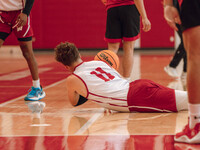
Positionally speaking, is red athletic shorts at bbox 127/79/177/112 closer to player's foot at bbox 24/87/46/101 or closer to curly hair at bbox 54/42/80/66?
curly hair at bbox 54/42/80/66

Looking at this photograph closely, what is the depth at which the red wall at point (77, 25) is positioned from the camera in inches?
553

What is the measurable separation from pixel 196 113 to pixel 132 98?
3.24ft

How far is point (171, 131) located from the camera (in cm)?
272

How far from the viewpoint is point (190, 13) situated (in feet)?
7.60

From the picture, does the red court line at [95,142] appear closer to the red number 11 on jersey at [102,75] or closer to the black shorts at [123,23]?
the red number 11 on jersey at [102,75]

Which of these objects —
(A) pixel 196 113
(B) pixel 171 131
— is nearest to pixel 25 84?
(B) pixel 171 131

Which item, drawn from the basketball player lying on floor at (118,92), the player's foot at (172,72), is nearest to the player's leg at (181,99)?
the basketball player lying on floor at (118,92)

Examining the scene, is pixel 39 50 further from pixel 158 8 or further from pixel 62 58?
pixel 62 58

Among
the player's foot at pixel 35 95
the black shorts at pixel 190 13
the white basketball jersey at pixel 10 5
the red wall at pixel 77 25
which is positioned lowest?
the red wall at pixel 77 25

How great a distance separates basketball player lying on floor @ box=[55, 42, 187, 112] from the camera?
130 inches

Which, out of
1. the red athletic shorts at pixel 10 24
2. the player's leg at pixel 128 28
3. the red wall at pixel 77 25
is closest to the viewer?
the red athletic shorts at pixel 10 24

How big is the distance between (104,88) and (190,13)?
1245 mm

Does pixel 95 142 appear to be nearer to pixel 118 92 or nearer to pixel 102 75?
pixel 118 92

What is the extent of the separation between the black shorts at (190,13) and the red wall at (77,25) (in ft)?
38.6
